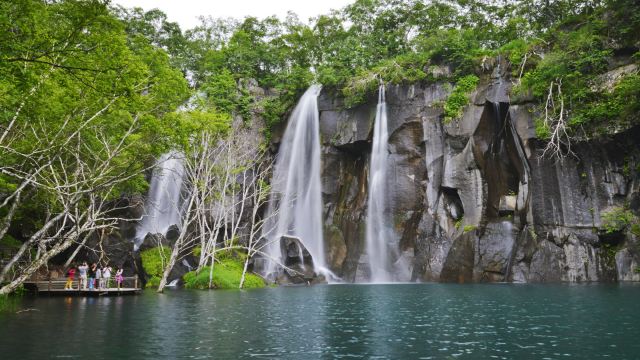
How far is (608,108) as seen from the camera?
96.7ft

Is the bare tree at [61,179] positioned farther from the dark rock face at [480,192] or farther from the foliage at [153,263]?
the dark rock face at [480,192]

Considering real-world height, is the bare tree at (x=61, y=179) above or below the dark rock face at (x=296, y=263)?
above

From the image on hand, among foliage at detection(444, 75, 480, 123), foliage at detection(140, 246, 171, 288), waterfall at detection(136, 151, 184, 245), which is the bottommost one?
foliage at detection(140, 246, 171, 288)

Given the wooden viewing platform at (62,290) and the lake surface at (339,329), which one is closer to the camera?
the lake surface at (339,329)

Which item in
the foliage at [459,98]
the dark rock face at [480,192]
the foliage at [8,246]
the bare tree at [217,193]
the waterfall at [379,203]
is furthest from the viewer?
the waterfall at [379,203]

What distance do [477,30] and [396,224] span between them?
20.9m

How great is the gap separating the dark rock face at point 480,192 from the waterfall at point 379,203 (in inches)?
20.6

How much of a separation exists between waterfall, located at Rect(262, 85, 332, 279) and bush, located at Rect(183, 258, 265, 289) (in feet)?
16.9

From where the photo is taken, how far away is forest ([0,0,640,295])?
50.0ft

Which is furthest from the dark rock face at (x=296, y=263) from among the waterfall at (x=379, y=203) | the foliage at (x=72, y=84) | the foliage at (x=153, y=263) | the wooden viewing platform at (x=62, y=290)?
the foliage at (x=72, y=84)

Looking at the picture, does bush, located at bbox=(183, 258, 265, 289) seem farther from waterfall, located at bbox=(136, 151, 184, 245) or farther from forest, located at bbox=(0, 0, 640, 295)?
waterfall, located at bbox=(136, 151, 184, 245)

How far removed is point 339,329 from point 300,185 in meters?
28.5

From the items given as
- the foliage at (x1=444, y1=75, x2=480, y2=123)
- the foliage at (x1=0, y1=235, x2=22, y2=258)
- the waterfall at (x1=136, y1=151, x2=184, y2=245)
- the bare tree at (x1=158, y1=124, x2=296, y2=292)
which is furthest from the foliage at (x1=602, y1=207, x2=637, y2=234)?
the foliage at (x1=0, y1=235, x2=22, y2=258)

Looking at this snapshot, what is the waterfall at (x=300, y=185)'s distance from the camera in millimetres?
40312
